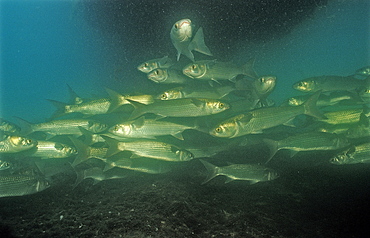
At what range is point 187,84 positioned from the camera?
276 inches

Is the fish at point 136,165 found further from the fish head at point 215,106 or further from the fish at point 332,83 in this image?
the fish at point 332,83

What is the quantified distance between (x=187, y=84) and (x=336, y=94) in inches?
215

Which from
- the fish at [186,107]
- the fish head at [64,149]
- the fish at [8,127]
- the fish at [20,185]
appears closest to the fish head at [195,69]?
the fish at [186,107]

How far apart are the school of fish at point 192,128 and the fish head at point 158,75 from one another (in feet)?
0.09

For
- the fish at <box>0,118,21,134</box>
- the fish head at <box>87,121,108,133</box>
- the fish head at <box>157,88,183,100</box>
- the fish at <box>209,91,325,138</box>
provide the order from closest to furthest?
the fish at <box>209,91,325,138</box>
the fish head at <box>157,88,183,100</box>
the fish head at <box>87,121,108,133</box>
the fish at <box>0,118,21,134</box>

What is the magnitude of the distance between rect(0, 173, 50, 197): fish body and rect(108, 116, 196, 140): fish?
6.35 ft

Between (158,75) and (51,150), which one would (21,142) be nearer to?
(51,150)

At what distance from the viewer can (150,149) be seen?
5.10 m

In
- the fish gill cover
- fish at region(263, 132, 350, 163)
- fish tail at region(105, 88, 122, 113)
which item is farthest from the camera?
fish tail at region(105, 88, 122, 113)

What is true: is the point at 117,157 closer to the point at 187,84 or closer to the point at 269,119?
the point at 187,84

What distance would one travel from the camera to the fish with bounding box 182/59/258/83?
6.00 metres

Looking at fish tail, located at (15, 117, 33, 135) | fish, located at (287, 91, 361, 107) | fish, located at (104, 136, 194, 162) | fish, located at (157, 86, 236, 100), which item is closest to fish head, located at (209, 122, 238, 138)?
fish, located at (104, 136, 194, 162)

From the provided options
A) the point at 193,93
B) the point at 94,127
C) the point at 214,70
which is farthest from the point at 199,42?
the point at 94,127

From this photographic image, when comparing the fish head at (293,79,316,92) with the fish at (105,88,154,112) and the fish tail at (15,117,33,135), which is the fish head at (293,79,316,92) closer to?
the fish at (105,88,154,112)
